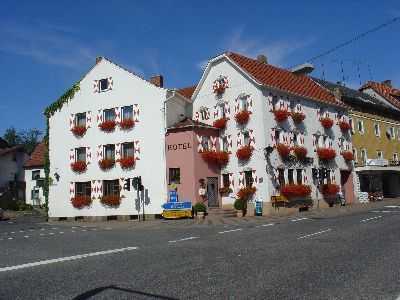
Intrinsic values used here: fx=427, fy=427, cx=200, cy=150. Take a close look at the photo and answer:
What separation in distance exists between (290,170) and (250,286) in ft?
80.6

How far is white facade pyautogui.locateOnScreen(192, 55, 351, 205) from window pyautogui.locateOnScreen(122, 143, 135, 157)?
6012 millimetres

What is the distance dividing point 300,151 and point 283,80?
6066 millimetres

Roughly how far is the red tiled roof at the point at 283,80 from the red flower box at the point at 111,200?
42.3 feet

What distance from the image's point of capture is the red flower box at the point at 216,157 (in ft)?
97.7

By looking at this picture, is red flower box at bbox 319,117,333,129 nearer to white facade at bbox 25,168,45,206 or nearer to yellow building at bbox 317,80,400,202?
yellow building at bbox 317,80,400,202

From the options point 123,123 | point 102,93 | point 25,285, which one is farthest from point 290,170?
point 25,285

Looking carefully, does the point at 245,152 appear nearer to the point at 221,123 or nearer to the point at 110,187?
the point at 221,123

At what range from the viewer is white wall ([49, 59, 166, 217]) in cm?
2956

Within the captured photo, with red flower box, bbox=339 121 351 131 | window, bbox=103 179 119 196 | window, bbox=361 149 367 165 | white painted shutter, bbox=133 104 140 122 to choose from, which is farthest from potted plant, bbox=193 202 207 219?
window, bbox=361 149 367 165

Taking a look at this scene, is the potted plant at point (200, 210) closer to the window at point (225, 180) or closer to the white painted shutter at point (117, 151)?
the window at point (225, 180)

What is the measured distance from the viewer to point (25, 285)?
7.30 metres

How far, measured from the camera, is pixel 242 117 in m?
29.9

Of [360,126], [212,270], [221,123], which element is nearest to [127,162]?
[221,123]

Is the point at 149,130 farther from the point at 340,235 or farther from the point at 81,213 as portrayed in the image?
the point at 340,235
